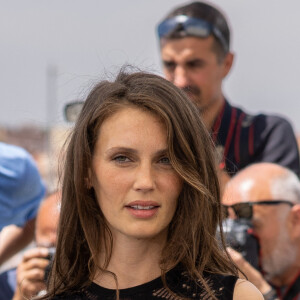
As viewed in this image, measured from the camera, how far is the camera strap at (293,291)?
335 cm

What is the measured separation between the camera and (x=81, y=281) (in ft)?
7.46

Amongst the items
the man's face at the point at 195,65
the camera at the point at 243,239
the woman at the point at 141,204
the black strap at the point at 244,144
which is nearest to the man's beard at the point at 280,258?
the camera at the point at 243,239

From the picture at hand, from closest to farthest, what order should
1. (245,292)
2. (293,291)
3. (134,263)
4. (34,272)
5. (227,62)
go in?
(245,292)
(134,263)
(34,272)
(293,291)
(227,62)

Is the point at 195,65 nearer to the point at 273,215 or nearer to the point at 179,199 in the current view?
the point at 273,215

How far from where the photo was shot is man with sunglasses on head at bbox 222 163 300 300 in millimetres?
3201

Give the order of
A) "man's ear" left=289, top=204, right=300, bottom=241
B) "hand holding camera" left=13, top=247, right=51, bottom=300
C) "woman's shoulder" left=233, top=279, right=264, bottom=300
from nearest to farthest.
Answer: "woman's shoulder" left=233, top=279, right=264, bottom=300
"hand holding camera" left=13, top=247, right=51, bottom=300
"man's ear" left=289, top=204, right=300, bottom=241

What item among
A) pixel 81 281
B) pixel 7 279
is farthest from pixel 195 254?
pixel 7 279

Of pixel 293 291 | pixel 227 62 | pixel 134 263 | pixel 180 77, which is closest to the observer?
pixel 134 263

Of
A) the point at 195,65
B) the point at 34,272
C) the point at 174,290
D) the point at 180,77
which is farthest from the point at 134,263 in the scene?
the point at 195,65

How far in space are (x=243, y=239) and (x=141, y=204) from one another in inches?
38.4

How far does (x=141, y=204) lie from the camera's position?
2.10 metres

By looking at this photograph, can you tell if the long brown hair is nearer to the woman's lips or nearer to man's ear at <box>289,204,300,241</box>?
the woman's lips

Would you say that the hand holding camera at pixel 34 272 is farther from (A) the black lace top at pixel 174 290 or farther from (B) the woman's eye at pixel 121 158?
(B) the woman's eye at pixel 121 158

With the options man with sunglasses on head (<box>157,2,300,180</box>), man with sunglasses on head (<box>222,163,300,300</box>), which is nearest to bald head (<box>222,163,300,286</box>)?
man with sunglasses on head (<box>222,163,300,300</box>)
